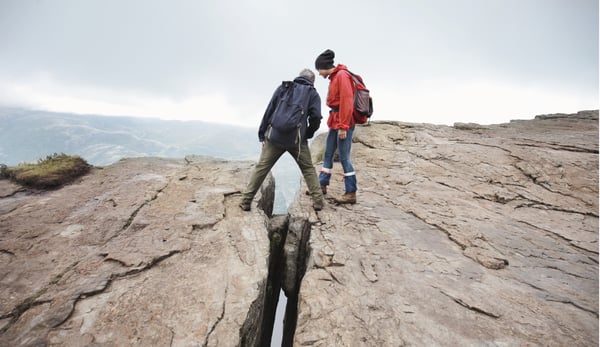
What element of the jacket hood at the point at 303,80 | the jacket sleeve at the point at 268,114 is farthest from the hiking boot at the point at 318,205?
the jacket hood at the point at 303,80

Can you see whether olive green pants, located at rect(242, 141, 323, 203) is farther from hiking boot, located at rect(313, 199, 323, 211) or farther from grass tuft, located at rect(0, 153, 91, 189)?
grass tuft, located at rect(0, 153, 91, 189)

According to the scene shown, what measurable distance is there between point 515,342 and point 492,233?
3261 millimetres

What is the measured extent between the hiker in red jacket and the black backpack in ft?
2.53

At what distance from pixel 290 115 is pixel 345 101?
4.30 feet

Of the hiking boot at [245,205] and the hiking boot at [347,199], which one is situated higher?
the hiking boot at [347,199]

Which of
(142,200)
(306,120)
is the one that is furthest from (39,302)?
(306,120)

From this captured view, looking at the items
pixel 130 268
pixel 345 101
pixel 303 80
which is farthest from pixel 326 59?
pixel 130 268

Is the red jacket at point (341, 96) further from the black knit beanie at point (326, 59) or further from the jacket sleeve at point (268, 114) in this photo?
the jacket sleeve at point (268, 114)

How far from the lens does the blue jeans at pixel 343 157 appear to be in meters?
6.07

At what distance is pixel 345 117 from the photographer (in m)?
5.52

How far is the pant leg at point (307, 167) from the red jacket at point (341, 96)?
95 centimetres

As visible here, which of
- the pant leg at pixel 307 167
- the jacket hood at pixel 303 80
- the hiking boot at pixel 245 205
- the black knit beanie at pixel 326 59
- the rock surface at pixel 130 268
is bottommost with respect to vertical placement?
the rock surface at pixel 130 268

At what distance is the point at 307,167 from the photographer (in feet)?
19.0

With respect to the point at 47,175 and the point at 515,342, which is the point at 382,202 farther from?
the point at 47,175
